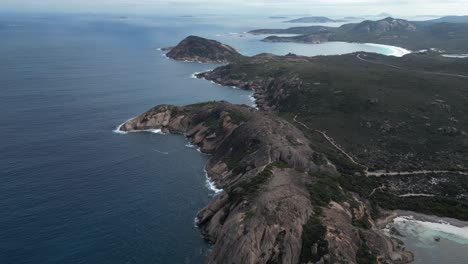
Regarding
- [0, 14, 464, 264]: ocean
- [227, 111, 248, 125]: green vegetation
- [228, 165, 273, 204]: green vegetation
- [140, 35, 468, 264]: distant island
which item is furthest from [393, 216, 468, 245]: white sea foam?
[227, 111, 248, 125]: green vegetation

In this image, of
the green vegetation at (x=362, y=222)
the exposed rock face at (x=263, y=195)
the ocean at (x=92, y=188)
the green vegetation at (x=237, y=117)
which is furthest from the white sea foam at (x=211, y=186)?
the green vegetation at (x=362, y=222)

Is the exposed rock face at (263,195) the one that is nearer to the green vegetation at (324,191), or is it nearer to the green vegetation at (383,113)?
the green vegetation at (324,191)

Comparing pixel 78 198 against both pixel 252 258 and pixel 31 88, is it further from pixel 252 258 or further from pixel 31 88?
pixel 31 88

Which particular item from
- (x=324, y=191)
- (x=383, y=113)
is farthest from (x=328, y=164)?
(x=383, y=113)

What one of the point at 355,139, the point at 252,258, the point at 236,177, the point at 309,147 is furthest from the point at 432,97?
the point at 252,258

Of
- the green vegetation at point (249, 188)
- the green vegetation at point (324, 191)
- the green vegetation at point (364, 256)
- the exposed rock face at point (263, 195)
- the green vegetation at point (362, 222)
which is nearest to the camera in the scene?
the exposed rock face at point (263, 195)

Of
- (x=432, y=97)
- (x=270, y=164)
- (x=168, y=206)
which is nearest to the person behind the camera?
(x=168, y=206)
